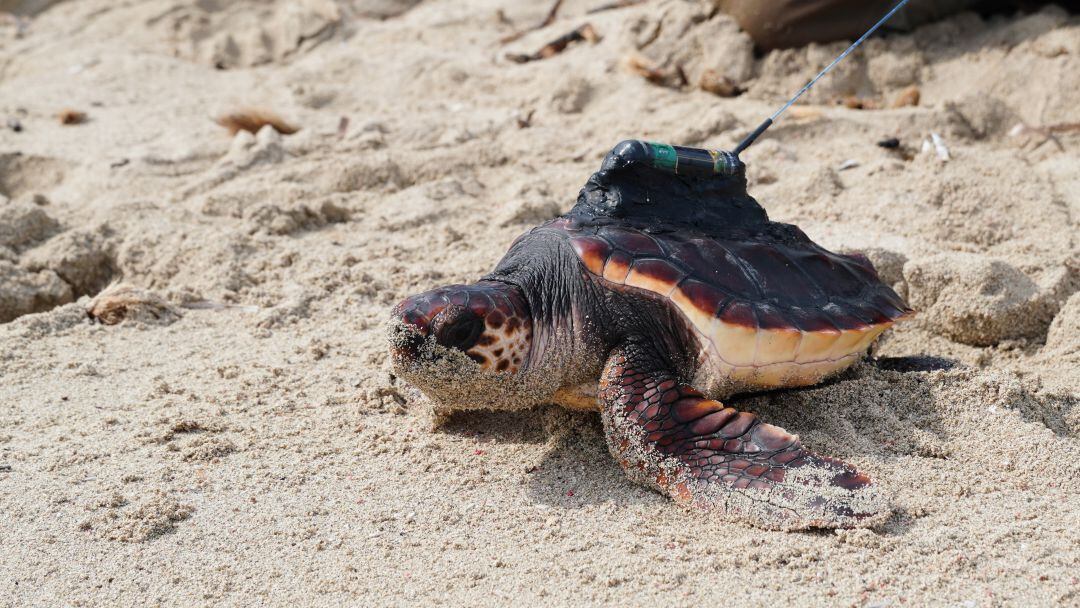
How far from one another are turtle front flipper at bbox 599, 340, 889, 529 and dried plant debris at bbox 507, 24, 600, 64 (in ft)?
13.6

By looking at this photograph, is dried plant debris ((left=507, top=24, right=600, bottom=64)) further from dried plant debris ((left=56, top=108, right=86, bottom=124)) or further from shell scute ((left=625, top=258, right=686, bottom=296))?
shell scute ((left=625, top=258, right=686, bottom=296))

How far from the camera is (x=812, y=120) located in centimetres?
477

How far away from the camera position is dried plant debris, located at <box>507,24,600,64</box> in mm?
6320

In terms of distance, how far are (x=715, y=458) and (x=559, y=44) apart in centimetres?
466

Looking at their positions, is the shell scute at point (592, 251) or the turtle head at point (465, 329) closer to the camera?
the turtle head at point (465, 329)

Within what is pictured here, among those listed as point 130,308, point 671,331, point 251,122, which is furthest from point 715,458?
point 251,122

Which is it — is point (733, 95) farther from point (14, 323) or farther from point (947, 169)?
point (14, 323)

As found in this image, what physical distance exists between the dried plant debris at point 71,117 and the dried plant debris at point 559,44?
9.55 ft

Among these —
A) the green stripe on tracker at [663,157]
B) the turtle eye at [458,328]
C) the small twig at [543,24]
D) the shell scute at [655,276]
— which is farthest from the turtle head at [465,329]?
the small twig at [543,24]

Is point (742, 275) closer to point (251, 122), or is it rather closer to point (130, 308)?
point (130, 308)

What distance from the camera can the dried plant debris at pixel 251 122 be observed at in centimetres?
527

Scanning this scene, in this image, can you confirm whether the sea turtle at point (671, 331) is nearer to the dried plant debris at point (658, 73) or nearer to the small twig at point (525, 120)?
the small twig at point (525, 120)

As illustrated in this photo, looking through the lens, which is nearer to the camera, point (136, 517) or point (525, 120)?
point (136, 517)

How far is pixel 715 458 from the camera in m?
2.35
